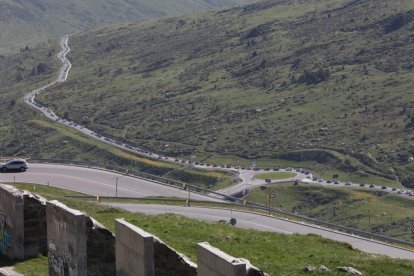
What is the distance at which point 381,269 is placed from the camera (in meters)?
26.4

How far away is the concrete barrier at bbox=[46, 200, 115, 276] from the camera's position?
73.2 ft

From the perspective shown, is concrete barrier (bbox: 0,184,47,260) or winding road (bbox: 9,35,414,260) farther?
winding road (bbox: 9,35,414,260)

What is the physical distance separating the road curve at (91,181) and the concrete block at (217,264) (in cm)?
5697

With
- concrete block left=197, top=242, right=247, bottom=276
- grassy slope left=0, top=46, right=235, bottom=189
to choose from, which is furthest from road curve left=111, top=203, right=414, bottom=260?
grassy slope left=0, top=46, right=235, bottom=189

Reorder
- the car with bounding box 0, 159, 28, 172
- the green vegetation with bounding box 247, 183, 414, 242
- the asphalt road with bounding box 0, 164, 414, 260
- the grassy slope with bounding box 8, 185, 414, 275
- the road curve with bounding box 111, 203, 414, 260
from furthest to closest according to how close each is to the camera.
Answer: the green vegetation with bounding box 247, 183, 414, 242, the car with bounding box 0, 159, 28, 172, the asphalt road with bounding box 0, 164, 414, 260, the road curve with bounding box 111, 203, 414, 260, the grassy slope with bounding box 8, 185, 414, 275

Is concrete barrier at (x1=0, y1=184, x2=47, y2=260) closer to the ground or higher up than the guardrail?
higher up

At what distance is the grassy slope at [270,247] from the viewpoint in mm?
26719

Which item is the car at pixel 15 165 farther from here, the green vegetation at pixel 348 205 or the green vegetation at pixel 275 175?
the green vegetation at pixel 275 175

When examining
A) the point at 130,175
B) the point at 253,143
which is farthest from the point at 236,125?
the point at 130,175

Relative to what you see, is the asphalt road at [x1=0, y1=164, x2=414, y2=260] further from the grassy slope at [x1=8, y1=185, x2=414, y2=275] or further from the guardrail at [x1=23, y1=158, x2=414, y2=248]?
the grassy slope at [x1=8, y1=185, x2=414, y2=275]

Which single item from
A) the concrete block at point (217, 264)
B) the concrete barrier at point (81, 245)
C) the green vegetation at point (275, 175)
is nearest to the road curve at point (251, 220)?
the concrete barrier at point (81, 245)

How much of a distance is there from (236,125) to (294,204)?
171 ft

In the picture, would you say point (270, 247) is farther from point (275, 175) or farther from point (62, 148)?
point (62, 148)

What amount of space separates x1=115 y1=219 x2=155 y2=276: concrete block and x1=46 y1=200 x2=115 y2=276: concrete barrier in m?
1.25
